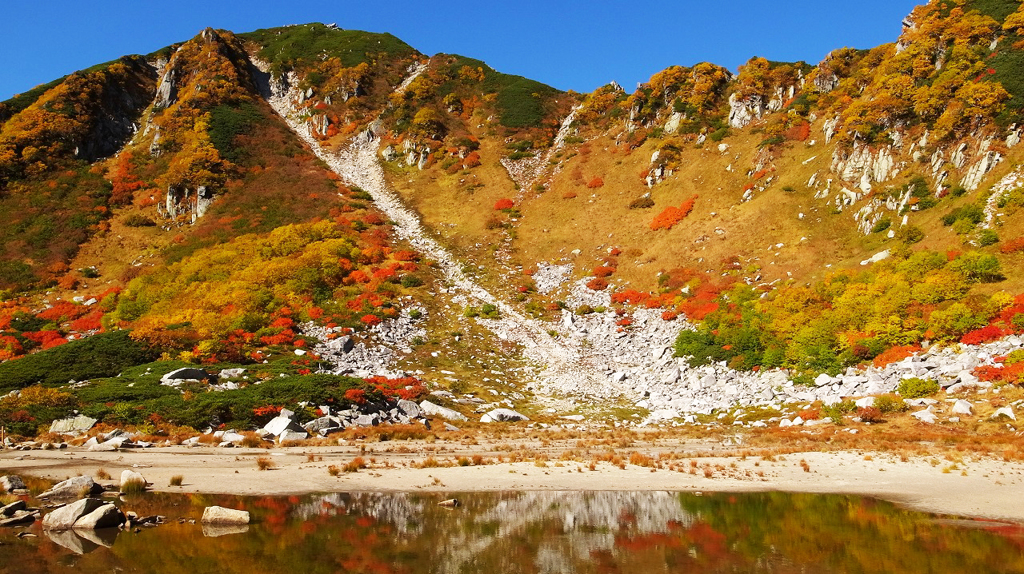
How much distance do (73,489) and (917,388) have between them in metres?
34.0

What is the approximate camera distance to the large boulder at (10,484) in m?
15.0

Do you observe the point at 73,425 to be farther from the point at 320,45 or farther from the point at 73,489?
the point at 320,45

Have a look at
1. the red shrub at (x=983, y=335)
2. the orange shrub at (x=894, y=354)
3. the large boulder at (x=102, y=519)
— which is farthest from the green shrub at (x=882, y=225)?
the large boulder at (x=102, y=519)

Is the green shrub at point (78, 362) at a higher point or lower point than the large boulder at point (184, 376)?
higher

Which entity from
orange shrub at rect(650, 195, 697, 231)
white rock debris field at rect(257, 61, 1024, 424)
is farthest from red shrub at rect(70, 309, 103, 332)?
orange shrub at rect(650, 195, 697, 231)

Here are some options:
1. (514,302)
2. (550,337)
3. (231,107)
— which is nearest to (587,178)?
(514,302)

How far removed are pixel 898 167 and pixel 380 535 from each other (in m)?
50.1

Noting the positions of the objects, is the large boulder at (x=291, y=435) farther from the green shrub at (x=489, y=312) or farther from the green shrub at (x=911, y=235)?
the green shrub at (x=911, y=235)

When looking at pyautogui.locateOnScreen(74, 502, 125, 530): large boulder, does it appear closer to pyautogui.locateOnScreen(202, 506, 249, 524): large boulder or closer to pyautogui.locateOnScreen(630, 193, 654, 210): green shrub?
pyautogui.locateOnScreen(202, 506, 249, 524): large boulder

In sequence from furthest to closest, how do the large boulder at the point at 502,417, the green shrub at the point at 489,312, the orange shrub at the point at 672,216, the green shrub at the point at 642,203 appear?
the green shrub at the point at 642,203
the orange shrub at the point at 672,216
the green shrub at the point at 489,312
the large boulder at the point at 502,417

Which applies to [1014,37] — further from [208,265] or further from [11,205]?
[11,205]

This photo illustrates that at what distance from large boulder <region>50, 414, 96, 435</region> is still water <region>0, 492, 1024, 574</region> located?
48.7 ft

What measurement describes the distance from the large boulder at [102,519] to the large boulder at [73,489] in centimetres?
311

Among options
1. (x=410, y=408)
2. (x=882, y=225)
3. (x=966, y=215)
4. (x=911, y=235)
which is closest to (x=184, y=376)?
(x=410, y=408)
